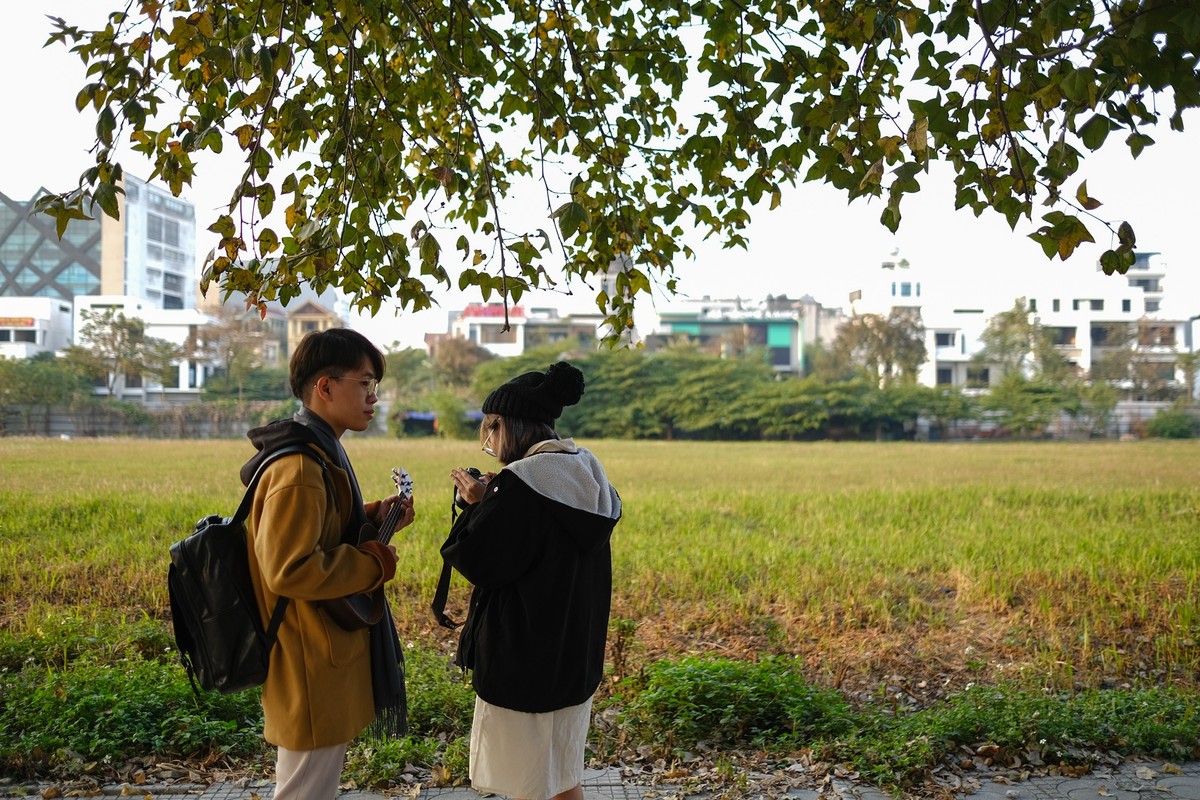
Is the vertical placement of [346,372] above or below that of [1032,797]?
above

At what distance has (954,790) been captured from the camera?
3.62 m

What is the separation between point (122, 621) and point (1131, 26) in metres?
5.88

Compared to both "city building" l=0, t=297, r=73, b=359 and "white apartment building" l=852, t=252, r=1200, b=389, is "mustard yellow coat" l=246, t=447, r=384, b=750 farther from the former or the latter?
"white apartment building" l=852, t=252, r=1200, b=389

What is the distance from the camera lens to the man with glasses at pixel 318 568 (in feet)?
7.17

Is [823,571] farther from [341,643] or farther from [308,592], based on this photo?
[308,592]

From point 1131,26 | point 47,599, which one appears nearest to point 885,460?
point 47,599

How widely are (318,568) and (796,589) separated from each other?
579 centimetres

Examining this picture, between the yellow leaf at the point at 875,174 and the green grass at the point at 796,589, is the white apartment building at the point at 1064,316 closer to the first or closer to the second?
the green grass at the point at 796,589

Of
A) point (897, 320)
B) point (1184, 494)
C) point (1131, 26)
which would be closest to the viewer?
point (1131, 26)

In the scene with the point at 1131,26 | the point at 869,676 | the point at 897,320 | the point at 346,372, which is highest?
the point at 897,320

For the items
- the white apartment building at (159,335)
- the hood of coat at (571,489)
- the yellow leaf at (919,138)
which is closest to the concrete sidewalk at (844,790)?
the hood of coat at (571,489)

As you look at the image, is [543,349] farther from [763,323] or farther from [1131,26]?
[1131,26]

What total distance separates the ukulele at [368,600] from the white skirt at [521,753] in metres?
0.43

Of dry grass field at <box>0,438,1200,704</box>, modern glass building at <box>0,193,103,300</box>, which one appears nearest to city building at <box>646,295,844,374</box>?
modern glass building at <box>0,193,103,300</box>
